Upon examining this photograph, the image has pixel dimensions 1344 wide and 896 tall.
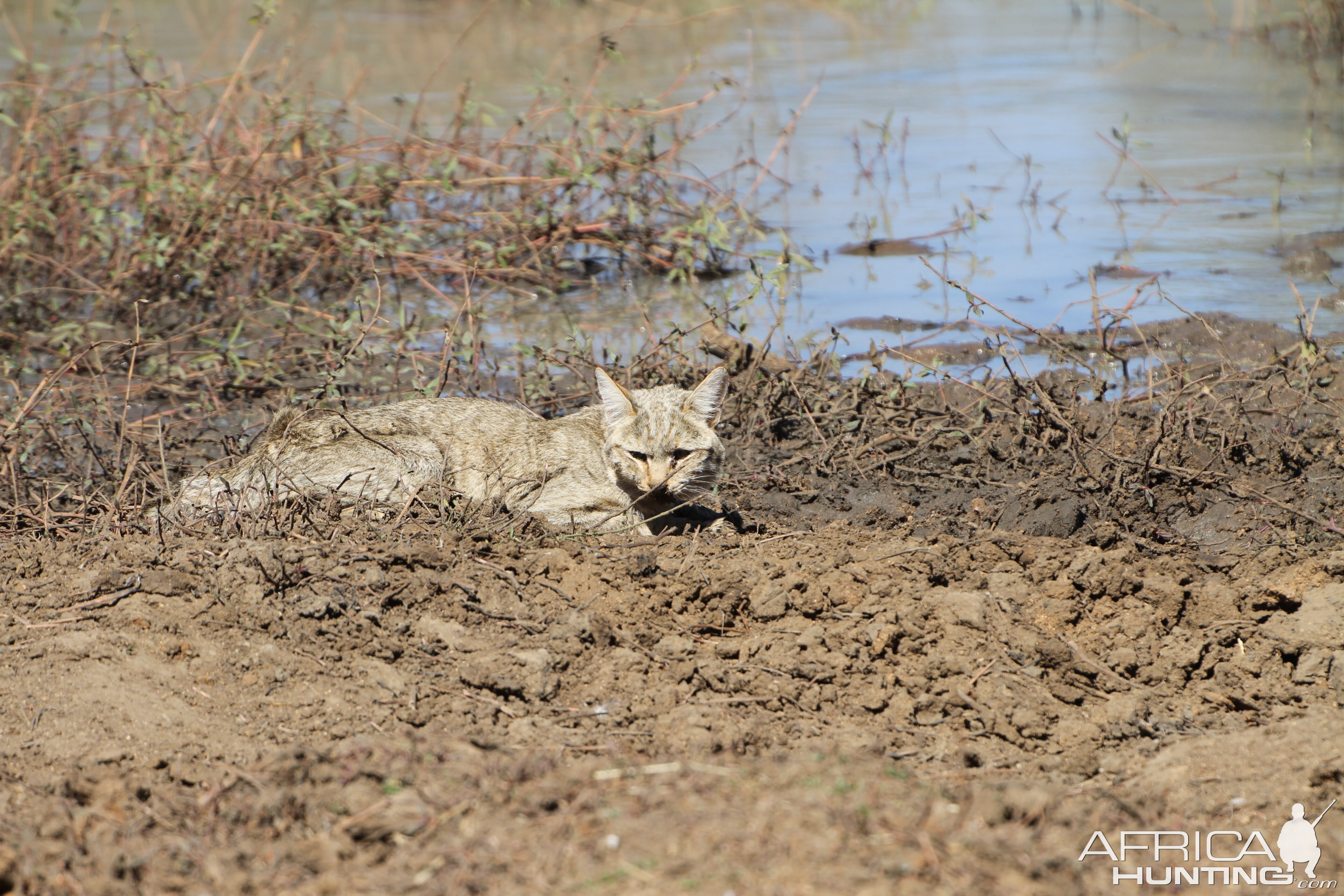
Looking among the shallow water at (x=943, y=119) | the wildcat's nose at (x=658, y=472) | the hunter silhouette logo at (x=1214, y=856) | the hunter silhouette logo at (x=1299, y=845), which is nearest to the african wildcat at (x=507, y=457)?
the wildcat's nose at (x=658, y=472)

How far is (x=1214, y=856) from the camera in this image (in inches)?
122

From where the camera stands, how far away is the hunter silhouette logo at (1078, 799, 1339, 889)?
9.53 feet

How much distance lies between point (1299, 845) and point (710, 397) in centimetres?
322

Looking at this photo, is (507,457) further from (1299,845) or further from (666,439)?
(1299,845)

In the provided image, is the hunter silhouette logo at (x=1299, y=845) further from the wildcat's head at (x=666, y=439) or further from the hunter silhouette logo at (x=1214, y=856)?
the wildcat's head at (x=666, y=439)

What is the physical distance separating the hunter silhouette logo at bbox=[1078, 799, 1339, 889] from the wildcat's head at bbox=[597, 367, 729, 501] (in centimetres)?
287

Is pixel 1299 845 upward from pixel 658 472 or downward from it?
downward

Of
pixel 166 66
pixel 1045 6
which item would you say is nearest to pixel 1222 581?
pixel 166 66

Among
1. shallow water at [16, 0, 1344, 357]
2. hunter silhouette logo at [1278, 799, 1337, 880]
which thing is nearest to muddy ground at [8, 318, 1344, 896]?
hunter silhouette logo at [1278, 799, 1337, 880]

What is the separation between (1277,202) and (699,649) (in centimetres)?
939

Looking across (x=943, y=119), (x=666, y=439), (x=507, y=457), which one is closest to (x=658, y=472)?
(x=666, y=439)

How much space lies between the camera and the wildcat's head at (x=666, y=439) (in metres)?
5.55

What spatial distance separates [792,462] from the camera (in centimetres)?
636

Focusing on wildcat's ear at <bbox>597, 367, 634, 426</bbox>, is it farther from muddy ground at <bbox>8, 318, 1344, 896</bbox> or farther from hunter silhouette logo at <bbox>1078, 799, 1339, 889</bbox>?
hunter silhouette logo at <bbox>1078, 799, 1339, 889</bbox>
